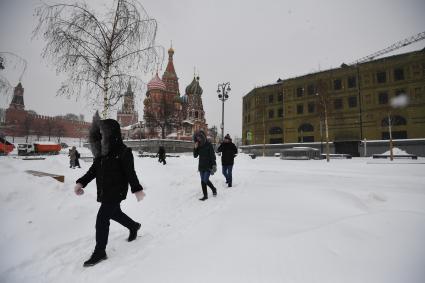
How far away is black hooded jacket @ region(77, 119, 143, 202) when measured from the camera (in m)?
3.14

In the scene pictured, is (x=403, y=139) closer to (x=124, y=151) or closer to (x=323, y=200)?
(x=323, y=200)

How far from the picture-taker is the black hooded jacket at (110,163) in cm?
314

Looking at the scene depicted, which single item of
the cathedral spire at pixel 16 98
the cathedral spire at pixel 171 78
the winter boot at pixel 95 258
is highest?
the cathedral spire at pixel 171 78

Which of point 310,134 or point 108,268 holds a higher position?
point 310,134

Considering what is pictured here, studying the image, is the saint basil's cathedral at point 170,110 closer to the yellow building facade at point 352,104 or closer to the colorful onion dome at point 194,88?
the colorful onion dome at point 194,88

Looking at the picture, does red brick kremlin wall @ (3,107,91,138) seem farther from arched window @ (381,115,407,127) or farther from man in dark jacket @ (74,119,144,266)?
man in dark jacket @ (74,119,144,266)

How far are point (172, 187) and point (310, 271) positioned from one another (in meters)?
5.81

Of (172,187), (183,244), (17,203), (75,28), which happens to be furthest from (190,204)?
(75,28)

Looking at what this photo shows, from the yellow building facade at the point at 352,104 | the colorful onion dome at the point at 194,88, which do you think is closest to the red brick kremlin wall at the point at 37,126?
the colorful onion dome at the point at 194,88

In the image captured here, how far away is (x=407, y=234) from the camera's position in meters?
2.97

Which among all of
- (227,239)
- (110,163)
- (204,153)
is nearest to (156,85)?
(204,153)

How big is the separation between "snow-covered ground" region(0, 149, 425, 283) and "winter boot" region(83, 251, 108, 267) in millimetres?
64

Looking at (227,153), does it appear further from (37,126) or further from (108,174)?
(37,126)

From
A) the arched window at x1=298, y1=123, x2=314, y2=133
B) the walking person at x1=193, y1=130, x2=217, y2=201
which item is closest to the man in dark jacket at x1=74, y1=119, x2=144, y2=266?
the walking person at x1=193, y1=130, x2=217, y2=201
